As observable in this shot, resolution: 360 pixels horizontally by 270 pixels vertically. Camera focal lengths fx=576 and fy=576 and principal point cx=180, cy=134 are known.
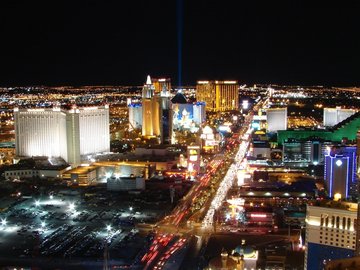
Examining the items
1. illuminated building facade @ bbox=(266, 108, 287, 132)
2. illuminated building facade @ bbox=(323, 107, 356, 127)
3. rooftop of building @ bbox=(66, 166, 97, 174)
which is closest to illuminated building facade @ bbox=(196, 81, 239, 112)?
illuminated building facade @ bbox=(323, 107, 356, 127)

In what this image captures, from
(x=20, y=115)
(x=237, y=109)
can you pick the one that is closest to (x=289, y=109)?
(x=237, y=109)

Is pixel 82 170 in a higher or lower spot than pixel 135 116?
lower

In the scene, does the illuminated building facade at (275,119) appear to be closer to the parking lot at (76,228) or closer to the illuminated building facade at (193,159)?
the illuminated building facade at (193,159)

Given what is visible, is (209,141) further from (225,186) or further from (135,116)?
(225,186)

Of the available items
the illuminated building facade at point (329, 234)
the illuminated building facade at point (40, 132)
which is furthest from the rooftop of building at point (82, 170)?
the illuminated building facade at point (329, 234)

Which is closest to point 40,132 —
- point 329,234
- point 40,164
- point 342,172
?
point 40,164

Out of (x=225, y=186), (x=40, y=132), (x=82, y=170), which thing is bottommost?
(x=225, y=186)
